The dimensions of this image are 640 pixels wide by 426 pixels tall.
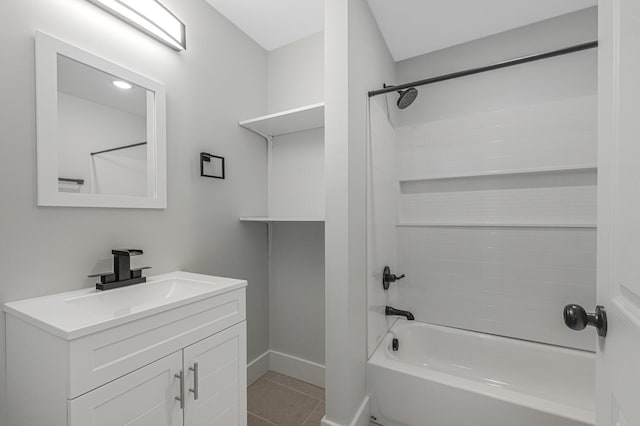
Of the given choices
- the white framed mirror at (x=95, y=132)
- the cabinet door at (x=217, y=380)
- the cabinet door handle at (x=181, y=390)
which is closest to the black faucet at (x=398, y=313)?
the cabinet door at (x=217, y=380)

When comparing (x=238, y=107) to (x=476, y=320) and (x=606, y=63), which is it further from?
(x=476, y=320)

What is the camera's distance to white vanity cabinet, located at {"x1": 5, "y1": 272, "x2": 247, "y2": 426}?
75 cm

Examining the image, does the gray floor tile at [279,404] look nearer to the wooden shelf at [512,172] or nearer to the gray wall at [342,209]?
the gray wall at [342,209]

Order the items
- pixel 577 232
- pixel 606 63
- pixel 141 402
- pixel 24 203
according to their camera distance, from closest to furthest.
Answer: pixel 606 63 → pixel 141 402 → pixel 24 203 → pixel 577 232

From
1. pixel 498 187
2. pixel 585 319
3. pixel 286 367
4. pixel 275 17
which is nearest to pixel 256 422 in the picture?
pixel 286 367

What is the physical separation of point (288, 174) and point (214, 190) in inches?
24.9

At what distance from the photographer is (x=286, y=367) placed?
2152 millimetres

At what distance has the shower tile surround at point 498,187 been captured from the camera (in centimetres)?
171

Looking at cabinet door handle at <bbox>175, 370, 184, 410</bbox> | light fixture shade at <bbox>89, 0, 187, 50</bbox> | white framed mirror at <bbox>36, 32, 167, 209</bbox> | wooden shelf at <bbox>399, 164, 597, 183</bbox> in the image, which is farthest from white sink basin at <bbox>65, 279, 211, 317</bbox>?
wooden shelf at <bbox>399, 164, 597, 183</bbox>

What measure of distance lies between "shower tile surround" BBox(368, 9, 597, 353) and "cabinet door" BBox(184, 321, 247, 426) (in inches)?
33.6

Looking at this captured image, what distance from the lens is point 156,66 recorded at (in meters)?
1.44

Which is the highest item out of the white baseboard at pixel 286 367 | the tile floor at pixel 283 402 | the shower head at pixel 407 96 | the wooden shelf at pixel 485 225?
the shower head at pixel 407 96

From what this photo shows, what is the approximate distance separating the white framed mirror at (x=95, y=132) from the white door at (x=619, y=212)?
1687 mm

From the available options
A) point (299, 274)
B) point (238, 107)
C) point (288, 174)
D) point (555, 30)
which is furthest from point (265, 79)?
point (555, 30)
